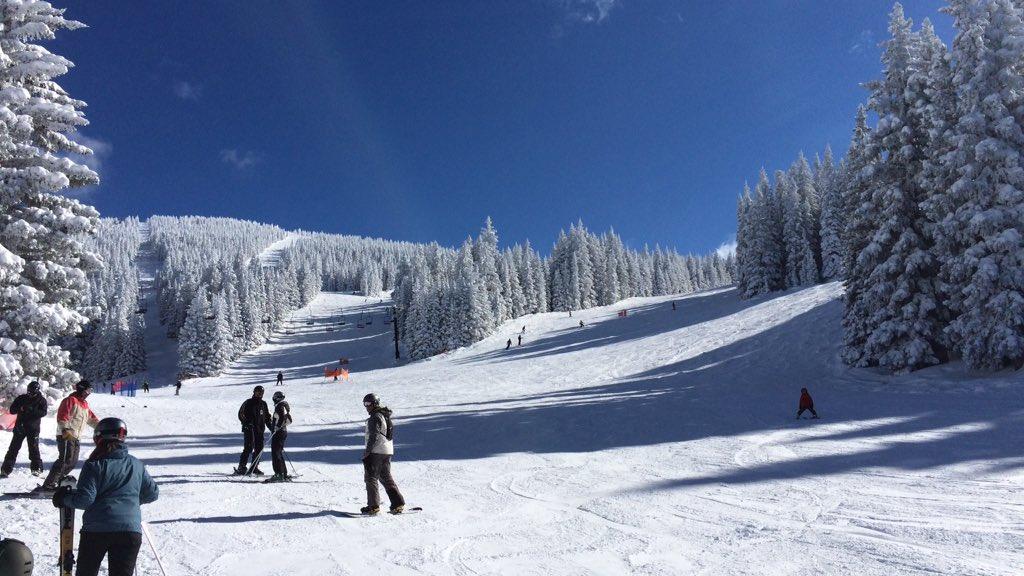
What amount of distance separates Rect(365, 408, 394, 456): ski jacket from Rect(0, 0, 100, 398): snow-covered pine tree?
10732mm

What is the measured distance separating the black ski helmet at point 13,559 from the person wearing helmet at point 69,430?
6.49m

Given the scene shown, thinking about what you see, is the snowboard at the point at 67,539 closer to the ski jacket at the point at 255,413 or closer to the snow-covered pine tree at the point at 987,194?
the ski jacket at the point at 255,413

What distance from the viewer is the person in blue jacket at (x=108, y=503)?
4219mm

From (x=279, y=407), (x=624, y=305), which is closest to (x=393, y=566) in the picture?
(x=279, y=407)

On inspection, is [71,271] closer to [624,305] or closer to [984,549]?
[984,549]

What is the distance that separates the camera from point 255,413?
11.4 metres

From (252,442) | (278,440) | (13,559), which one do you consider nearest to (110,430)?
(13,559)

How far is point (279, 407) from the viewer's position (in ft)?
36.1

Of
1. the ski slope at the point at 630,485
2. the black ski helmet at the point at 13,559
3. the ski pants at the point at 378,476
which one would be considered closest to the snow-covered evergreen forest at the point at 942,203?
the ski slope at the point at 630,485

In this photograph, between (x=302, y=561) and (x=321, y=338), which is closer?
(x=302, y=561)

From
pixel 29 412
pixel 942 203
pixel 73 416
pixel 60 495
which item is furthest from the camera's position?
pixel 942 203

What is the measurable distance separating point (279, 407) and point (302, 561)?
5.29 m

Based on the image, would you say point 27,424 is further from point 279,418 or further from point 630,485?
point 630,485

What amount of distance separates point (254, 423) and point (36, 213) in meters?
10.2
